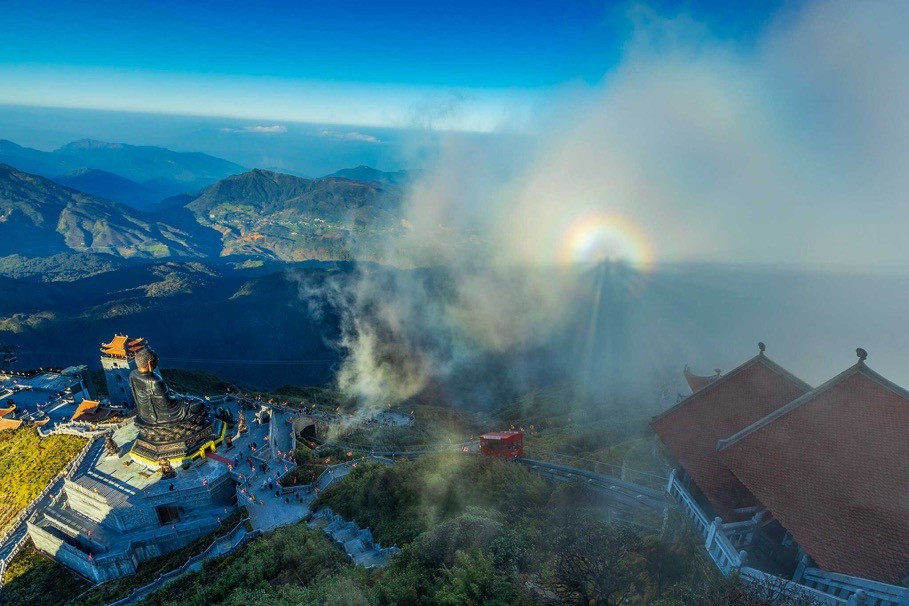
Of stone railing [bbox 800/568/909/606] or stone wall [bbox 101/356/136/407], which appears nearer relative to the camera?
stone railing [bbox 800/568/909/606]

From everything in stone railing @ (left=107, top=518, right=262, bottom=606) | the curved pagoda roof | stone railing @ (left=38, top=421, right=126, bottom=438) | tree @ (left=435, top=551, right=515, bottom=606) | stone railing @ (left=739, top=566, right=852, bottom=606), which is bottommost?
stone railing @ (left=38, top=421, right=126, bottom=438)

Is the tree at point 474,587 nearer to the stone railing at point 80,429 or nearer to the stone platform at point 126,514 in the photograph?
the stone platform at point 126,514

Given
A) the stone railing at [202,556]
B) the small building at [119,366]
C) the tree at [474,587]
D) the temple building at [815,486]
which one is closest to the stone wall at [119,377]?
the small building at [119,366]

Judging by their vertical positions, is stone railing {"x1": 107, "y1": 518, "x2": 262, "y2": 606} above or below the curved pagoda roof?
below

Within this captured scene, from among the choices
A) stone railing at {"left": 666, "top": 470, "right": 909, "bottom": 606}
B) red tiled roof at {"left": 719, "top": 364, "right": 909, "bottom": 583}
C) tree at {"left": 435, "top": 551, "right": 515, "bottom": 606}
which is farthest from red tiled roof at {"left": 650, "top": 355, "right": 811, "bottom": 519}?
tree at {"left": 435, "top": 551, "right": 515, "bottom": 606}

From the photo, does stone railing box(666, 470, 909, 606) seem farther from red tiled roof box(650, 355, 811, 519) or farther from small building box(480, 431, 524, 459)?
small building box(480, 431, 524, 459)
